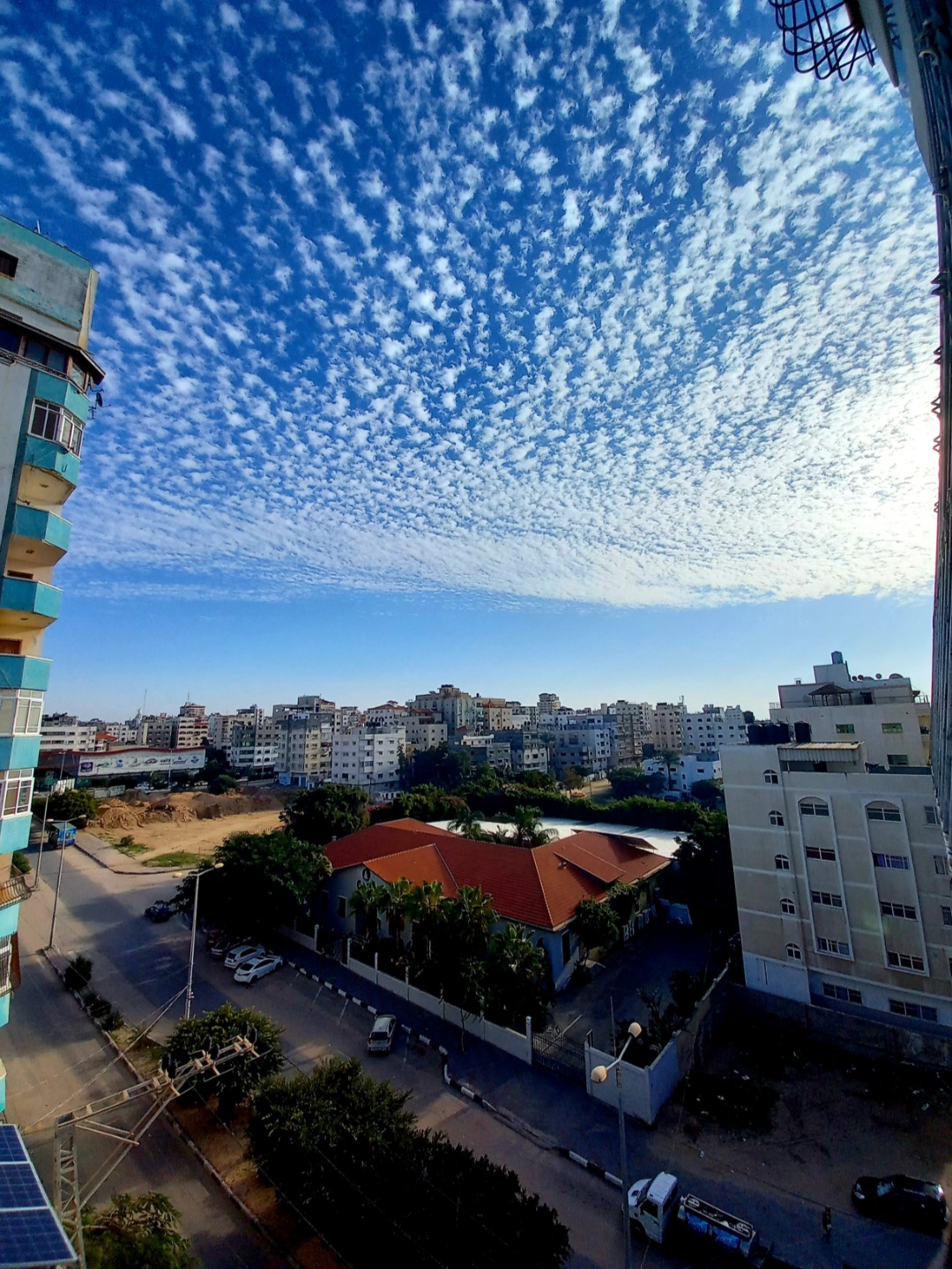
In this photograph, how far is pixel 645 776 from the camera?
87312 mm

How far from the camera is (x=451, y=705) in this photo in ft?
455

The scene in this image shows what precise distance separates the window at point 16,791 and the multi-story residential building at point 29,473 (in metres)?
0.02

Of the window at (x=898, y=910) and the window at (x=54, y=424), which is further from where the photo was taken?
the window at (x=898, y=910)

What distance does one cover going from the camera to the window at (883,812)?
23.2 metres

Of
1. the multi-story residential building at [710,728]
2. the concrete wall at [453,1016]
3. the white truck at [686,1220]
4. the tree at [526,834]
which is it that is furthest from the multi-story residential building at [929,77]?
the multi-story residential building at [710,728]

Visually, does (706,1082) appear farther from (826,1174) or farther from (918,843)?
(918,843)

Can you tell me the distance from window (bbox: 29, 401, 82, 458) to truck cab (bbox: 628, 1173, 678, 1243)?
22.5 metres

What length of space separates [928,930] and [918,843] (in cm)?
334

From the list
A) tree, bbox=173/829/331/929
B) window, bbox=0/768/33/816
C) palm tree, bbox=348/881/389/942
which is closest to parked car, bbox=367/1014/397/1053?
palm tree, bbox=348/881/389/942

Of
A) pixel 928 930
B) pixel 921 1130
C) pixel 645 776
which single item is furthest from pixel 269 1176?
pixel 645 776

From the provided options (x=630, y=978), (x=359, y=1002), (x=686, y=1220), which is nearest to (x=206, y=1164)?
(x=359, y=1002)

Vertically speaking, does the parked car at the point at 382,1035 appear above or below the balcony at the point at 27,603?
below

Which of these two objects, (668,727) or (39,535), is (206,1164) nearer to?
(39,535)

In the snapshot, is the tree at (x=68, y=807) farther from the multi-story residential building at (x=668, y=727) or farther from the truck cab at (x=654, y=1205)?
the multi-story residential building at (x=668, y=727)
